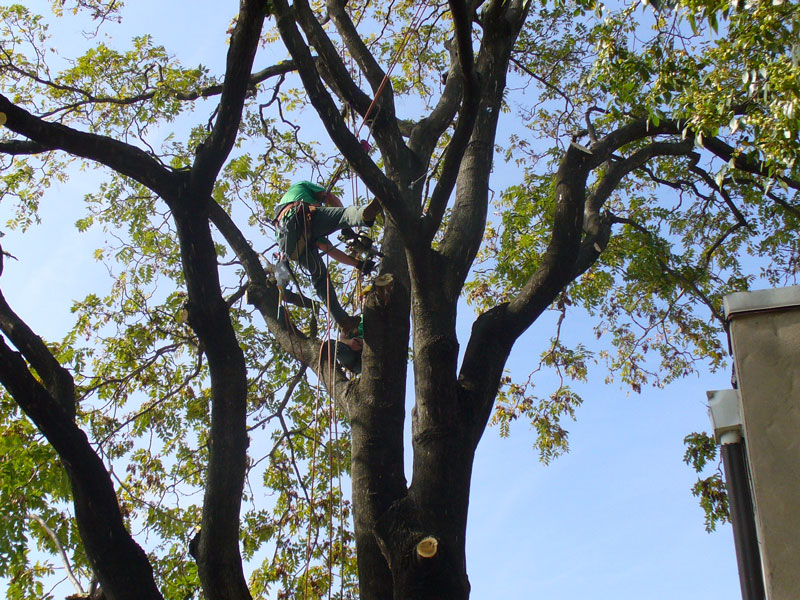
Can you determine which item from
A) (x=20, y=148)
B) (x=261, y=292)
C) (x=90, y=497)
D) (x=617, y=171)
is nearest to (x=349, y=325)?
(x=261, y=292)

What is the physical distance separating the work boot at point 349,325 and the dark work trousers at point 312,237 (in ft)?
0.09

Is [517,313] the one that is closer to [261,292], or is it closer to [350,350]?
[350,350]

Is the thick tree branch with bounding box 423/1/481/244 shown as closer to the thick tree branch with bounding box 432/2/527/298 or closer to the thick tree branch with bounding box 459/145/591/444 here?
the thick tree branch with bounding box 432/2/527/298

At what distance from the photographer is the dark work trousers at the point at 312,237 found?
6.07 m

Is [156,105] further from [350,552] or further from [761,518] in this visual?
[761,518]

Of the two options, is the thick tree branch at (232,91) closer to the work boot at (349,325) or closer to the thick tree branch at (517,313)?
the work boot at (349,325)

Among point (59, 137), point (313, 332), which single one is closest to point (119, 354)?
point (313, 332)

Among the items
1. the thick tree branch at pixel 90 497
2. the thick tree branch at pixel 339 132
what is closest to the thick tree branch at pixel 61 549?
the thick tree branch at pixel 90 497

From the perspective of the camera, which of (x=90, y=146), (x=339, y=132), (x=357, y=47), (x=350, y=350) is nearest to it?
(x=339, y=132)

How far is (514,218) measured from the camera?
8.09 meters

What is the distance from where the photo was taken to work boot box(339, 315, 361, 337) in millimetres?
5910

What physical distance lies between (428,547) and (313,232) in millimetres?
2944

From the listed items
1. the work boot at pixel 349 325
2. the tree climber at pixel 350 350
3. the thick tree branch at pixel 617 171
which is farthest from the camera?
the thick tree branch at pixel 617 171

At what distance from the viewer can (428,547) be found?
155 inches
